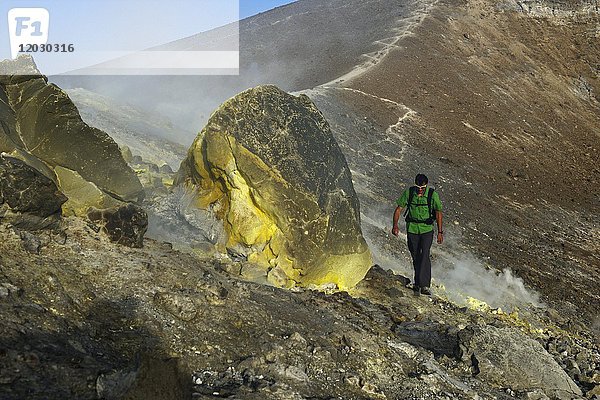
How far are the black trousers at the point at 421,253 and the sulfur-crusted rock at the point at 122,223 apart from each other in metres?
3.46

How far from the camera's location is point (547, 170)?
21.0 metres

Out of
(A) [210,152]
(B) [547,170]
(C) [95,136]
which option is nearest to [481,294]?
(A) [210,152]

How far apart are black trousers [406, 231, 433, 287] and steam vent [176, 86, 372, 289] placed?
0.89 metres

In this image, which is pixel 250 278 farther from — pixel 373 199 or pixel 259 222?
pixel 373 199

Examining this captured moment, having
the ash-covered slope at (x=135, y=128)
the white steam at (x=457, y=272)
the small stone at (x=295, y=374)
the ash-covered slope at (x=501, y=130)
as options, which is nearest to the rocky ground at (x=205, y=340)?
the small stone at (x=295, y=374)

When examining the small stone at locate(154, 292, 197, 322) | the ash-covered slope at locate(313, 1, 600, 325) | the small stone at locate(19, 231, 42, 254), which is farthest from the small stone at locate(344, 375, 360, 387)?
the ash-covered slope at locate(313, 1, 600, 325)

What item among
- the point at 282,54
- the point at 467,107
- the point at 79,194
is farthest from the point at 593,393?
the point at 282,54

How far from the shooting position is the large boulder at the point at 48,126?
6609 millimetres

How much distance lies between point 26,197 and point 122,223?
1024 millimetres

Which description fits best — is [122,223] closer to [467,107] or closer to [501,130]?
[501,130]

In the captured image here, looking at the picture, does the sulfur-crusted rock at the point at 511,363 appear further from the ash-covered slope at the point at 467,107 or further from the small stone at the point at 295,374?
the ash-covered slope at the point at 467,107

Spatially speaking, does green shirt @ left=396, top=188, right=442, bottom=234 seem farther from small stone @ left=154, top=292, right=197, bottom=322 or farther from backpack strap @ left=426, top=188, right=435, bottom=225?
small stone @ left=154, top=292, right=197, bottom=322

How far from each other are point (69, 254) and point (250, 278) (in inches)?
106

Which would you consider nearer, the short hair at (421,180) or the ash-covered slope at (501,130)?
the short hair at (421,180)
